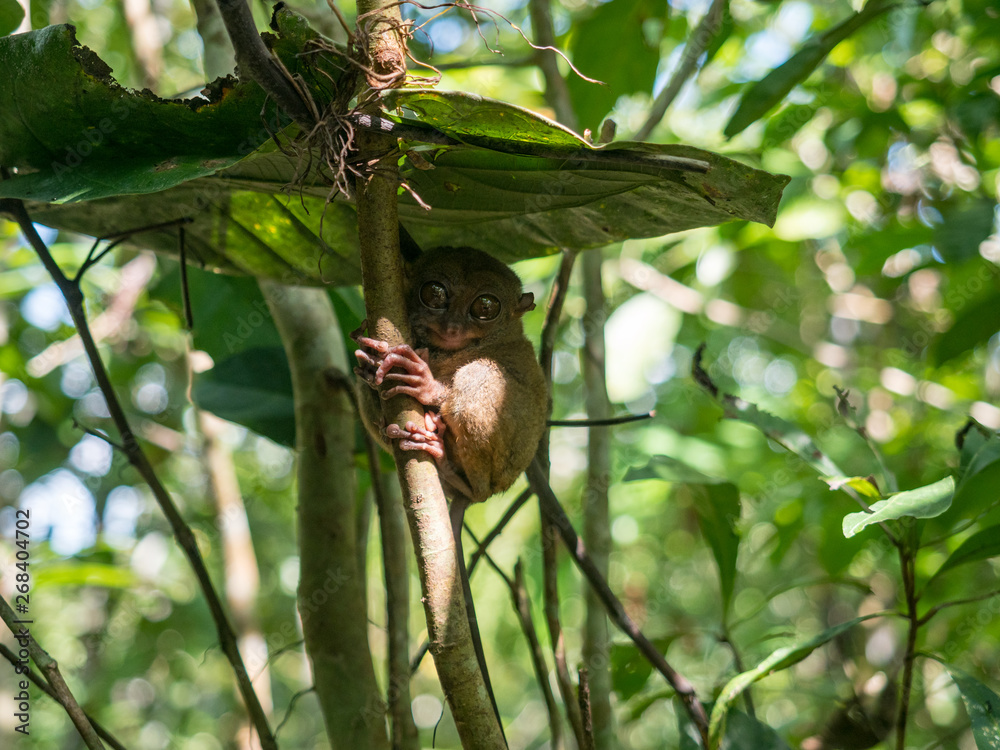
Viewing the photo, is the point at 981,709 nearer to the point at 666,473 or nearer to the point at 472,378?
the point at 666,473

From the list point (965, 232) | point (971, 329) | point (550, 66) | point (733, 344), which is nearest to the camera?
point (965, 232)

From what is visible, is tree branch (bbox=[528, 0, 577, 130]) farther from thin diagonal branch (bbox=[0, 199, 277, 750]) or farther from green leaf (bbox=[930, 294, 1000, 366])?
thin diagonal branch (bbox=[0, 199, 277, 750])

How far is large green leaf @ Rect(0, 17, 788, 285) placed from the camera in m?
1.22

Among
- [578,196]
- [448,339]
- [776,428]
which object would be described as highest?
[448,339]

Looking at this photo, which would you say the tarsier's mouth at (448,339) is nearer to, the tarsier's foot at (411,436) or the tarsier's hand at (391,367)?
the tarsier's hand at (391,367)

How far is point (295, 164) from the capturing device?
4.64 ft

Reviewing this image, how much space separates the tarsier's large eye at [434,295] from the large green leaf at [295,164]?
0.25 meters

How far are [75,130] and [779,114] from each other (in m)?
2.70

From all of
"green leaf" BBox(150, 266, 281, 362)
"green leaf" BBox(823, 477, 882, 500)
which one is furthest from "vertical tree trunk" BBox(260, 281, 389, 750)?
"green leaf" BBox(823, 477, 882, 500)

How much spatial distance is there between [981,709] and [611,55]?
2307mm

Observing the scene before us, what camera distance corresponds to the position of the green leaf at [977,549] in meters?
1.97

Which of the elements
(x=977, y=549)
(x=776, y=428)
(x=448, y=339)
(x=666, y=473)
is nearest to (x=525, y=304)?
(x=448, y=339)

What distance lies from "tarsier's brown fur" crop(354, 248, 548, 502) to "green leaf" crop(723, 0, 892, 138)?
2.62ft

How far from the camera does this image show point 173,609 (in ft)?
22.4
